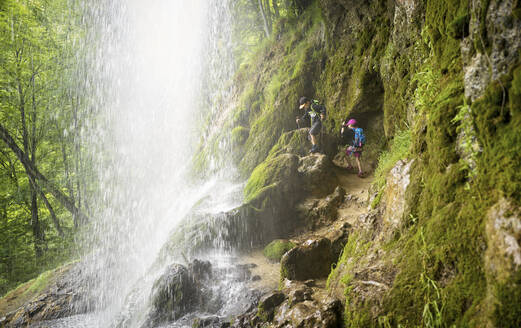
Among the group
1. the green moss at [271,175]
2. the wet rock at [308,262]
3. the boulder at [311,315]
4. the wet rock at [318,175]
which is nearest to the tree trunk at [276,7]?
the green moss at [271,175]

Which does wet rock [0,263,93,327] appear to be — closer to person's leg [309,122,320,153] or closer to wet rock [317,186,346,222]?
wet rock [317,186,346,222]

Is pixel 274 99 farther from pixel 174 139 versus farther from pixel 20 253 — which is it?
pixel 20 253

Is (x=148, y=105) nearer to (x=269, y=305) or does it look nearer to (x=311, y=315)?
(x=269, y=305)

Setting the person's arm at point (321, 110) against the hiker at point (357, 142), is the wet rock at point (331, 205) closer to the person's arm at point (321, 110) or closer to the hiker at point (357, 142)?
the hiker at point (357, 142)

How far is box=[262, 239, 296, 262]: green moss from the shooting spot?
626 cm

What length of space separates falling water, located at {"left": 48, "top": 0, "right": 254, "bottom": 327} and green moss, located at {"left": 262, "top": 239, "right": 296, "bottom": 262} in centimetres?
440

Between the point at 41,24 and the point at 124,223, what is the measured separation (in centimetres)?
1219

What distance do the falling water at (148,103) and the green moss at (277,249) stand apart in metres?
4.40

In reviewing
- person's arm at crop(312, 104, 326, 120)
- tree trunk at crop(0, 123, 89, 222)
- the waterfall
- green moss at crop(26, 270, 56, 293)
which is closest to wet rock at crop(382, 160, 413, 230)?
person's arm at crop(312, 104, 326, 120)

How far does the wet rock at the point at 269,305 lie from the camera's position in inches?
153

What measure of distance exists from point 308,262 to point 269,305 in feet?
3.98

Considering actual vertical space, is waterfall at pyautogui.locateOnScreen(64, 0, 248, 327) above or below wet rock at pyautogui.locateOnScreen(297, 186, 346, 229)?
above

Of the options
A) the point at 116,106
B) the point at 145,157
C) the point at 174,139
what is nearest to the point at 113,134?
the point at 116,106

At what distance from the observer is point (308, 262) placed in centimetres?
491
